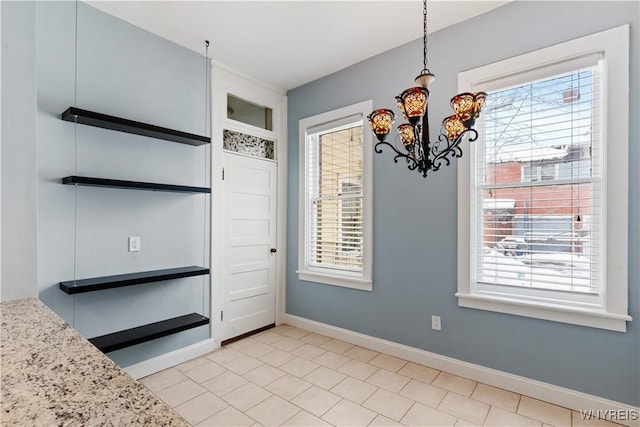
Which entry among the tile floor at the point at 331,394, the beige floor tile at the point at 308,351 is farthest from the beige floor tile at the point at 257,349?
the beige floor tile at the point at 308,351

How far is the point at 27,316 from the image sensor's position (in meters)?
1.03

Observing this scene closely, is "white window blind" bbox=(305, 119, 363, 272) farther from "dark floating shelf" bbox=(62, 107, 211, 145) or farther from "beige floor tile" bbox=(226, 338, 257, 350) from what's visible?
"dark floating shelf" bbox=(62, 107, 211, 145)

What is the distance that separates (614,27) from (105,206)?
379 centimetres

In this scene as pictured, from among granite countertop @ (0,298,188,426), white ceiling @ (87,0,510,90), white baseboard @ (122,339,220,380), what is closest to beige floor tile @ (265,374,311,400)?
white baseboard @ (122,339,220,380)

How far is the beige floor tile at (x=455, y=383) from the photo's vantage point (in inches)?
96.3

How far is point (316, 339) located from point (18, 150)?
3022 mm

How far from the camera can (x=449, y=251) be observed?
2734mm

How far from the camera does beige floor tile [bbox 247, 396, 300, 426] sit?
2.09 m

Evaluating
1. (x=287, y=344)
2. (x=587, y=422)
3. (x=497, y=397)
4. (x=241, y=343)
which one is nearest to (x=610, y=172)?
(x=587, y=422)

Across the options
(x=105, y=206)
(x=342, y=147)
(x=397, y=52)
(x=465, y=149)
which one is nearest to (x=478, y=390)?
(x=465, y=149)

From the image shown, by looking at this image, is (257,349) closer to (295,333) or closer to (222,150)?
(295,333)

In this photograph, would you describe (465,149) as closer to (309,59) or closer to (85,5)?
(309,59)

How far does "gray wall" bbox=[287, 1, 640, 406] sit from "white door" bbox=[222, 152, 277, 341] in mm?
529

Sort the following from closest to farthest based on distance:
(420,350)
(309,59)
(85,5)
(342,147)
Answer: (85,5) < (420,350) < (309,59) < (342,147)
